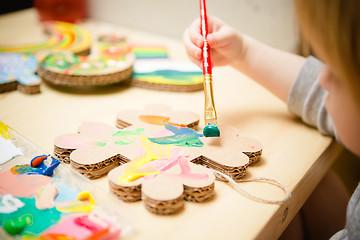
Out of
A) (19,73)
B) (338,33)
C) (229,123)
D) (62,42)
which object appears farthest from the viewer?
(62,42)

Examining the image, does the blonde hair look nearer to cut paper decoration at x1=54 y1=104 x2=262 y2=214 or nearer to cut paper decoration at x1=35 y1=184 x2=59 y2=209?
cut paper decoration at x1=54 y1=104 x2=262 y2=214

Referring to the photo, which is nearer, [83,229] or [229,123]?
[83,229]

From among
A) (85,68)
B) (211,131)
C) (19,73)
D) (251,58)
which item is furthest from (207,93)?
(19,73)

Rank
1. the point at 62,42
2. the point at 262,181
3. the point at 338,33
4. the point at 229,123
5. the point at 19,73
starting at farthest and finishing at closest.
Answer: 1. the point at 62,42
2. the point at 19,73
3. the point at 229,123
4. the point at 262,181
5. the point at 338,33

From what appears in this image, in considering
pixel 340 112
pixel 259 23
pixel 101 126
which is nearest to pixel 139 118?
pixel 101 126

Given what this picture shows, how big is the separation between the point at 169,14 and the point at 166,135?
1.68ft

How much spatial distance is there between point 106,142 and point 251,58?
28 centimetres

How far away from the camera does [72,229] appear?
340 millimetres

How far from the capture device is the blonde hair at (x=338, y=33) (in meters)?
0.30

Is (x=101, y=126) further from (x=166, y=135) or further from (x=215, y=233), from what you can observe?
(x=215, y=233)

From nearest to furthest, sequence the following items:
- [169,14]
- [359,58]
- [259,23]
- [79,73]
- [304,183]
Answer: [359,58]
[304,183]
[79,73]
[259,23]
[169,14]

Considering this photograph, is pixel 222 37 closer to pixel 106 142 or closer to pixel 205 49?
pixel 205 49

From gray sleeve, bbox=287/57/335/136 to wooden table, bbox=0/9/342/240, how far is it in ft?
0.06

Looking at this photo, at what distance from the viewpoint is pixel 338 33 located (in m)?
0.30
